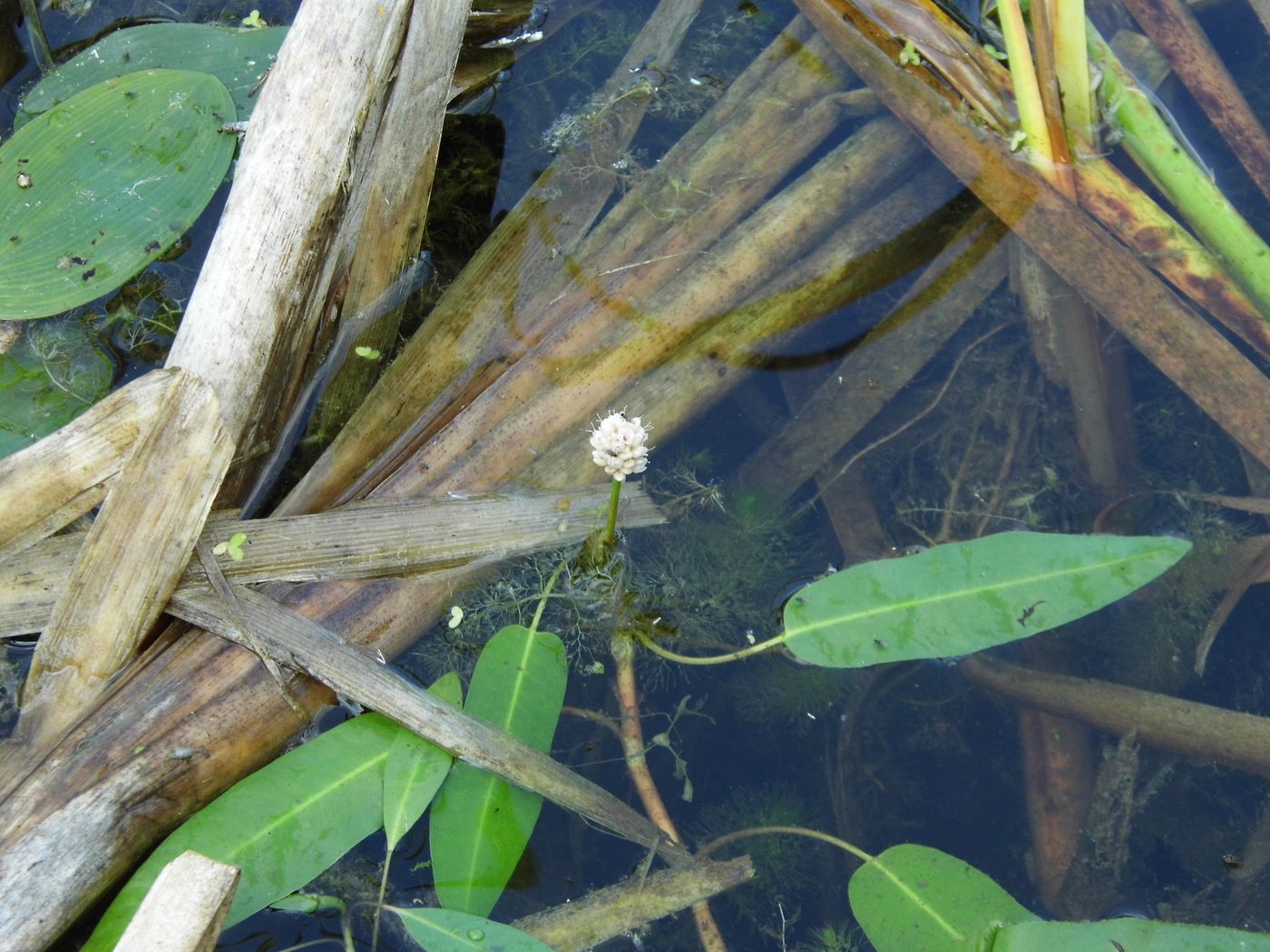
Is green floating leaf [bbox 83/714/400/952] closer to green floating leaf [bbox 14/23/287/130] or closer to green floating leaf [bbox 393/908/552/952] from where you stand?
green floating leaf [bbox 393/908/552/952]

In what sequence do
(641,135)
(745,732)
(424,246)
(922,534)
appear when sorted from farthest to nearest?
(641,135) < (424,246) < (922,534) < (745,732)

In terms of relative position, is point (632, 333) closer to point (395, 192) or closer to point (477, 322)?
point (477, 322)

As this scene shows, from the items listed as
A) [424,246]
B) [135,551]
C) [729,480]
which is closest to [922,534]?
[729,480]

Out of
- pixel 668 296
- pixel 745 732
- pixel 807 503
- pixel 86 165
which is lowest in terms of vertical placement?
pixel 745 732

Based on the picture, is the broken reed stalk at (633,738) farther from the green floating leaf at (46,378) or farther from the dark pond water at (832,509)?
the green floating leaf at (46,378)

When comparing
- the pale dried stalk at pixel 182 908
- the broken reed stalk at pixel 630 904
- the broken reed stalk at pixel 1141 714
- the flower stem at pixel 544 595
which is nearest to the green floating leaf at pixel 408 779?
the flower stem at pixel 544 595

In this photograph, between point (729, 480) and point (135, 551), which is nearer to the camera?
point (135, 551)

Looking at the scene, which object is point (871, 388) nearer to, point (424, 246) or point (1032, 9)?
point (1032, 9)

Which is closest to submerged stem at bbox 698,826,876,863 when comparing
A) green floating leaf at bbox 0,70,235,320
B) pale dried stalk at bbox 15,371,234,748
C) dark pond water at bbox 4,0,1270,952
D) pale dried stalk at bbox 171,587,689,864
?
dark pond water at bbox 4,0,1270,952
